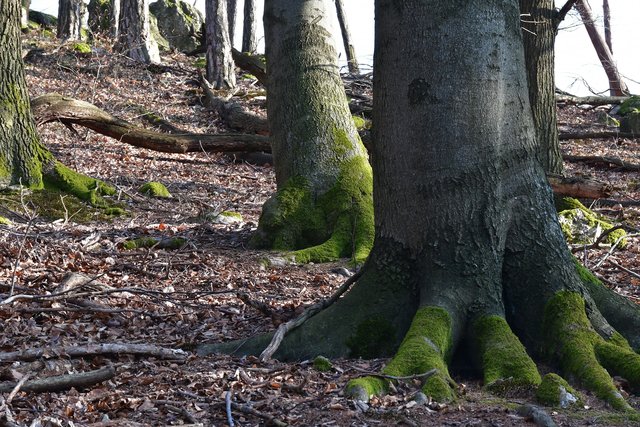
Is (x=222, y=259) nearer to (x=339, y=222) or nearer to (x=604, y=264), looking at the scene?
(x=339, y=222)

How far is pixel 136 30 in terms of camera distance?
22.1 meters

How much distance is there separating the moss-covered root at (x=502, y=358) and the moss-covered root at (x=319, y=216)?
3234mm

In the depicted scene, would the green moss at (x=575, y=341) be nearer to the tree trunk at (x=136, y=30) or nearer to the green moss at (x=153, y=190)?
the green moss at (x=153, y=190)

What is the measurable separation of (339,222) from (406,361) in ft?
12.5

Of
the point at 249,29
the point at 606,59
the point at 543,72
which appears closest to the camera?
the point at 543,72

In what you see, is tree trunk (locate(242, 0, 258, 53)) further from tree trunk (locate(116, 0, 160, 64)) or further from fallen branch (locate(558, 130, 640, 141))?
fallen branch (locate(558, 130, 640, 141))

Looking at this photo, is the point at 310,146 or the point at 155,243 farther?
the point at 310,146

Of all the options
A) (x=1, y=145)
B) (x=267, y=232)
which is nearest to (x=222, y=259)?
(x=267, y=232)

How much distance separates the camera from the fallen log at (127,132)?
1171cm

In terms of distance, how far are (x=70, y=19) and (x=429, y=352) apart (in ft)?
74.6

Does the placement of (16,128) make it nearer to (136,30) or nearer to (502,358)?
(502,358)

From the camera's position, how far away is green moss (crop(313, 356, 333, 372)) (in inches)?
177

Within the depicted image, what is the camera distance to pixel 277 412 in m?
3.77

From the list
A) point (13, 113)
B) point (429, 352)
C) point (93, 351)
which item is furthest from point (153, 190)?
point (429, 352)
